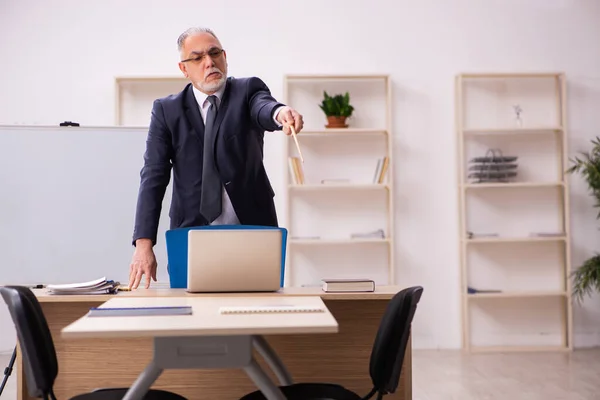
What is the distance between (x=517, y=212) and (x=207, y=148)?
3.60 meters

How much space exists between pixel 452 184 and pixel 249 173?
125 inches

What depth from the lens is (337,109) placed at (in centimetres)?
536

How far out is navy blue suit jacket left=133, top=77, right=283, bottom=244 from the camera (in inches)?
106

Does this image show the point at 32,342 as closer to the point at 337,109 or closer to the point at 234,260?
the point at 234,260

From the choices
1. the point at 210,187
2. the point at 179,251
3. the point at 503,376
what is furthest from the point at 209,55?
the point at 503,376


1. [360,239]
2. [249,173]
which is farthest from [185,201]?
[360,239]

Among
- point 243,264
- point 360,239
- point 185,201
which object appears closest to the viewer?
point 243,264

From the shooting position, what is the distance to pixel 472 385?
4.25 meters

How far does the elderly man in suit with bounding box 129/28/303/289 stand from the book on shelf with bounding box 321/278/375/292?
0.48 metres

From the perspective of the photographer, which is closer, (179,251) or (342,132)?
(179,251)

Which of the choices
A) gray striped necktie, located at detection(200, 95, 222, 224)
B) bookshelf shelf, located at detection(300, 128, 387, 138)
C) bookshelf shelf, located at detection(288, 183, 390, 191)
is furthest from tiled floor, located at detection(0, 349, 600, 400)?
gray striped necktie, located at detection(200, 95, 222, 224)

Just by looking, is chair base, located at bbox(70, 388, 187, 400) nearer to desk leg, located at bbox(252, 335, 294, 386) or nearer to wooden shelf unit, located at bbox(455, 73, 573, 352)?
desk leg, located at bbox(252, 335, 294, 386)

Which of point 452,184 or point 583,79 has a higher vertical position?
point 583,79

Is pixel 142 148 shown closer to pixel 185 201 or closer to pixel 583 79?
pixel 185 201
